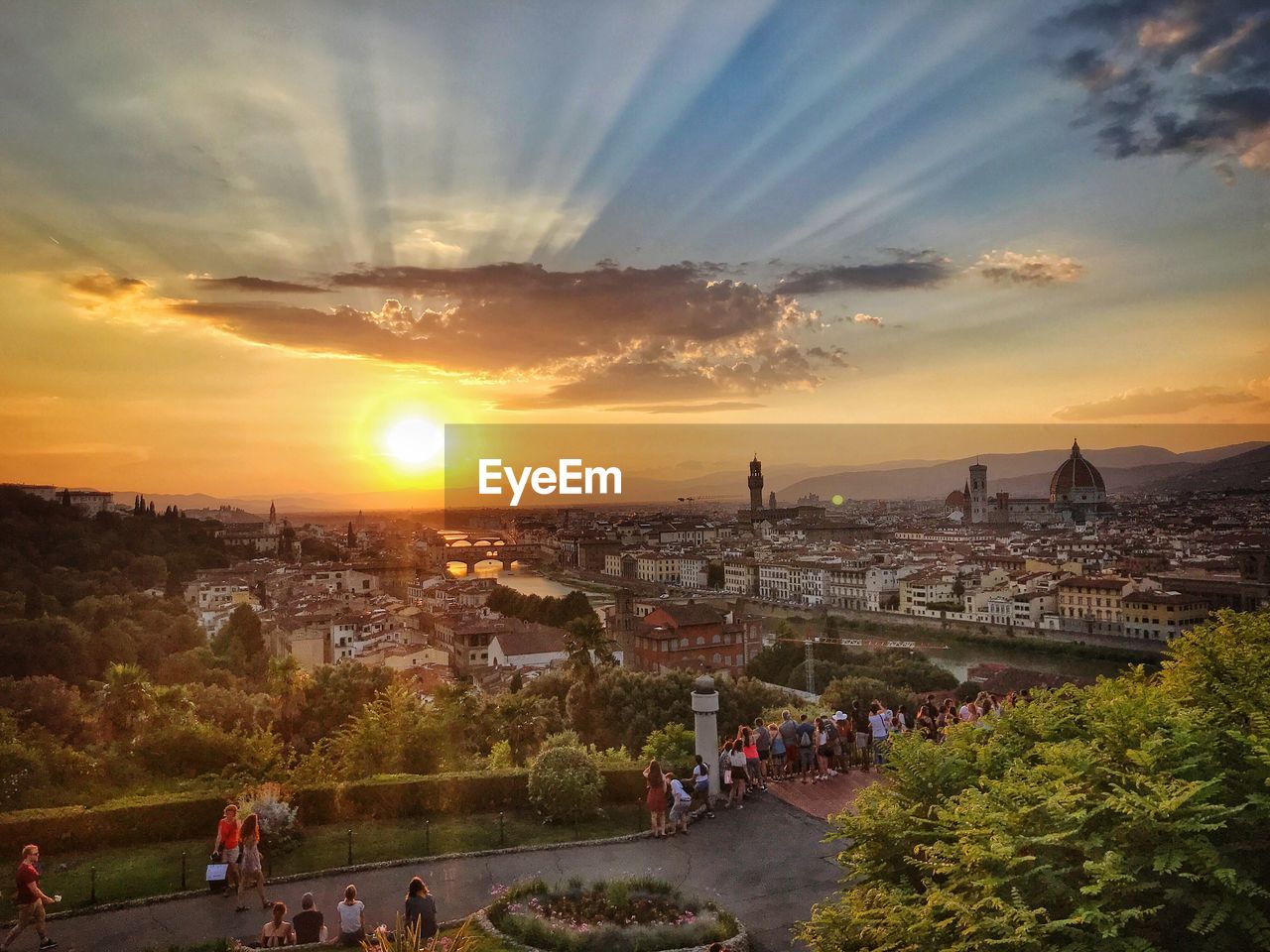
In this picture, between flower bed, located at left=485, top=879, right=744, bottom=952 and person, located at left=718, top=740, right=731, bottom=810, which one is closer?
flower bed, located at left=485, top=879, right=744, bottom=952

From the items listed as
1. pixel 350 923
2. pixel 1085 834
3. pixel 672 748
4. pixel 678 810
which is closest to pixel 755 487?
pixel 672 748

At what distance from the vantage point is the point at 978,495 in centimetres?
5384

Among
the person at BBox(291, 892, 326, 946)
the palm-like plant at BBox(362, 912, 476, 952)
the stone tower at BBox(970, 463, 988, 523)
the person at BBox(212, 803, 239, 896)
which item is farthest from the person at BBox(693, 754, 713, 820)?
the stone tower at BBox(970, 463, 988, 523)

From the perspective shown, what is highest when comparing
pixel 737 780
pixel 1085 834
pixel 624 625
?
pixel 1085 834

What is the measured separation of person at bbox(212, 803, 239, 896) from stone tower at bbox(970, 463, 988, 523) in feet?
171

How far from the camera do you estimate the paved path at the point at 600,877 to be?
5512 millimetres

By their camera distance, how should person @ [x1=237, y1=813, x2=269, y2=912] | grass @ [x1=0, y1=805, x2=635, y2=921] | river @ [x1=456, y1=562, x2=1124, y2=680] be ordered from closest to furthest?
1. person @ [x1=237, y1=813, x2=269, y2=912]
2. grass @ [x1=0, y1=805, x2=635, y2=921]
3. river @ [x1=456, y1=562, x2=1124, y2=680]

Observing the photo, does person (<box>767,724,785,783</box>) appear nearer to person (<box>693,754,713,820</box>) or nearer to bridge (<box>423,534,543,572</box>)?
person (<box>693,754,713,820</box>)

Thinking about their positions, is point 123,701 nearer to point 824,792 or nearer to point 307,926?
point 307,926

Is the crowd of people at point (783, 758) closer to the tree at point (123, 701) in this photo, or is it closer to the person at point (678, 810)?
the person at point (678, 810)

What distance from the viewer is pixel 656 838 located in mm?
6863

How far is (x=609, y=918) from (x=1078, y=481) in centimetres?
4852

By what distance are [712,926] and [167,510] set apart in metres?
30.3

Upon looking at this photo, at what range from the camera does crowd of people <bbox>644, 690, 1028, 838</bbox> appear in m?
6.99
